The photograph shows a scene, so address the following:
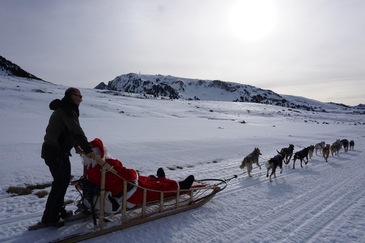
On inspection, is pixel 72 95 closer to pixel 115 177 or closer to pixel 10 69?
pixel 115 177

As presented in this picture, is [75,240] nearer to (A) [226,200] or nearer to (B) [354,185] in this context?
(A) [226,200]

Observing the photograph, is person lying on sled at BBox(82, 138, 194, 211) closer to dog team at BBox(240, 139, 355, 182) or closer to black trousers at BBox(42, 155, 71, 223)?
black trousers at BBox(42, 155, 71, 223)

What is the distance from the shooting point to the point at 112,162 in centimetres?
488

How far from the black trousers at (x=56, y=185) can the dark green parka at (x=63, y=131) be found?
0.38 ft

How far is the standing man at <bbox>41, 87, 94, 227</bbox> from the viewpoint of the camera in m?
4.39

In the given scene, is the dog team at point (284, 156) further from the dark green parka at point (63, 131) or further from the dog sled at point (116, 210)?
the dark green parka at point (63, 131)

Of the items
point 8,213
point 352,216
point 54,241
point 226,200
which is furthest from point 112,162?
point 352,216

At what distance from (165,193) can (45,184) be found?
391cm

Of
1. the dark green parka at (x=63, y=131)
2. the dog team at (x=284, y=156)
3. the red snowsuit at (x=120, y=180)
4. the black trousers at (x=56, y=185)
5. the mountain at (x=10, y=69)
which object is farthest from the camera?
the mountain at (x=10, y=69)

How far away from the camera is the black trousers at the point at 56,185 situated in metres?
4.69

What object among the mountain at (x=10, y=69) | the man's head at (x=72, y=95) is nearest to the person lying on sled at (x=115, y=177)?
the man's head at (x=72, y=95)

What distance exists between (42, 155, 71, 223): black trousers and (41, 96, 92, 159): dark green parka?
4.6 inches

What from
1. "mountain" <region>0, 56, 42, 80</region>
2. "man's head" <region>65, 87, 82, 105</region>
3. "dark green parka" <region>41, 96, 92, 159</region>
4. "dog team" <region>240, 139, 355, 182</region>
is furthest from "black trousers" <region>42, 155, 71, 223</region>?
"mountain" <region>0, 56, 42, 80</region>

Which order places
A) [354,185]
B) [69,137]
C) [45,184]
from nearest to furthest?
[69,137] → [45,184] → [354,185]
